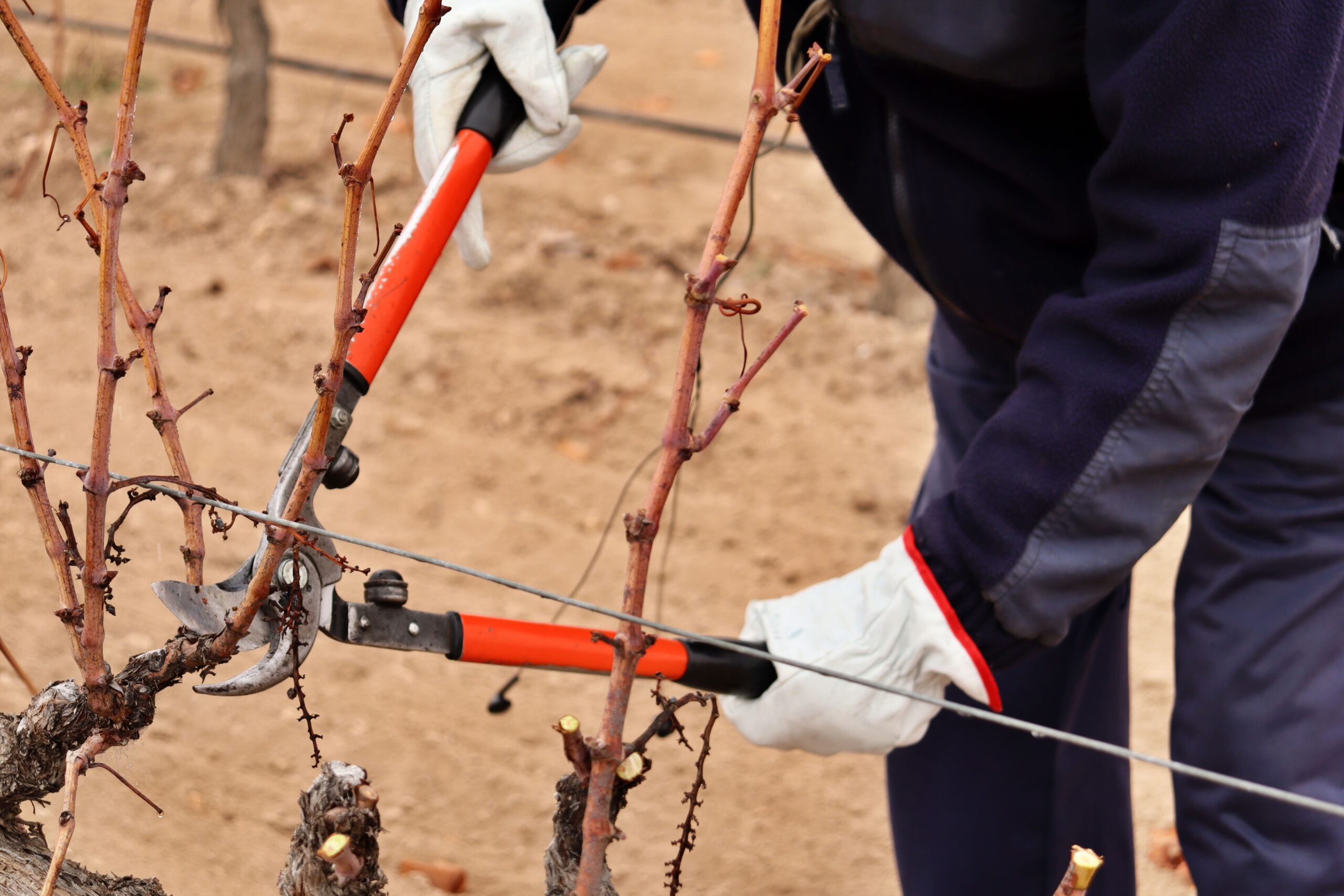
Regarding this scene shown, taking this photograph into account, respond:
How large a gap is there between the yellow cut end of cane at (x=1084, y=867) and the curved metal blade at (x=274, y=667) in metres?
0.75

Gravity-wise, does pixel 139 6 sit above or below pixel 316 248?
below

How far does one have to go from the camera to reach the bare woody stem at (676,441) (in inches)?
39.1

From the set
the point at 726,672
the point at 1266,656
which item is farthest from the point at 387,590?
the point at 1266,656

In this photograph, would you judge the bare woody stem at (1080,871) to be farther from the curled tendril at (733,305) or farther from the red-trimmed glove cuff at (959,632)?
the curled tendril at (733,305)

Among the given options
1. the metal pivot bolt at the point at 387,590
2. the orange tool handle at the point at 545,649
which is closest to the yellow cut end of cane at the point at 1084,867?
the orange tool handle at the point at 545,649

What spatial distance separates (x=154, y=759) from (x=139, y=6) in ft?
5.59

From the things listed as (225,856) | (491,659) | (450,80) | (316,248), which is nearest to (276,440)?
(316,248)

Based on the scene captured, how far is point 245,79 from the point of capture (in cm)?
465

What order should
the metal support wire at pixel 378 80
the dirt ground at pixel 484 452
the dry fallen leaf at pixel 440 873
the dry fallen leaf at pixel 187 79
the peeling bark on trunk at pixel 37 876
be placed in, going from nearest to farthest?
1. the peeling bark on trunk at pixel 37 876
2. the dry fallen leaf at pixel 440 873
3. the dirt ground at pixel 484 452
4. the metal support wire at pixel 378 80
5. the dry fallen leaf at pixel 187 79

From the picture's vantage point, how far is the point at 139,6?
3.34ft

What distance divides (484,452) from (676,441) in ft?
8.19

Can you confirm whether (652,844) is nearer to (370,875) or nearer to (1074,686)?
(1074,686)

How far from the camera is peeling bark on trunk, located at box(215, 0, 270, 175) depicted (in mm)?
4652

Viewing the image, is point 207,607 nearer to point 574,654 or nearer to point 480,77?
point 574,654
